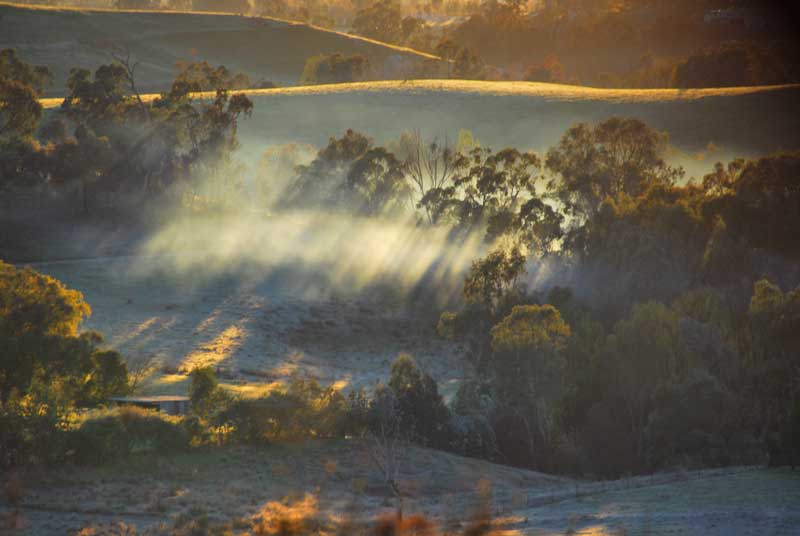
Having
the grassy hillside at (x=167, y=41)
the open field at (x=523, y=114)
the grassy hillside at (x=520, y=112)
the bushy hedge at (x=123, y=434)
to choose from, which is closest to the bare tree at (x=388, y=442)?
→ the bushy hedge at (x=123, y=434)

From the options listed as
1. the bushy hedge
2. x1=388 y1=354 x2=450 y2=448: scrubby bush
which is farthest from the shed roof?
x1=388 y1=354 x2=450 y2=448: scrubby bush

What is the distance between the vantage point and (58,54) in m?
136

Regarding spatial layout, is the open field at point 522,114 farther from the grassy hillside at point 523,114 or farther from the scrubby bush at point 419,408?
the scrubby bush at point 419,408

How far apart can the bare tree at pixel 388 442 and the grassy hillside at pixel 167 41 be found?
319 feet

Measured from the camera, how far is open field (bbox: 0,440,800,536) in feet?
85.1

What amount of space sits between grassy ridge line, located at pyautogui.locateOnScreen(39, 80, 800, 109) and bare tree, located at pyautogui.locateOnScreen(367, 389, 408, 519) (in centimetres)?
7002

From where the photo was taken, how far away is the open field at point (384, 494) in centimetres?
2594

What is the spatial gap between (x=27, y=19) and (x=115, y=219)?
8260 cm

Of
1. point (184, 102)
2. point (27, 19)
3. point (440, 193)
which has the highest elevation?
point (27, 19)

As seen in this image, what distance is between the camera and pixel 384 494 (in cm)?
3186

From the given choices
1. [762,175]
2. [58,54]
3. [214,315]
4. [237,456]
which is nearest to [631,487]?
[237,456]

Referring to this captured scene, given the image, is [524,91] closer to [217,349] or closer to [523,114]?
[523,114]

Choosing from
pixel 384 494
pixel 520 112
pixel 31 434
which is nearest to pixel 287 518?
pixel 384 494

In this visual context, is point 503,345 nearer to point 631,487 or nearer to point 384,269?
point 631,487
